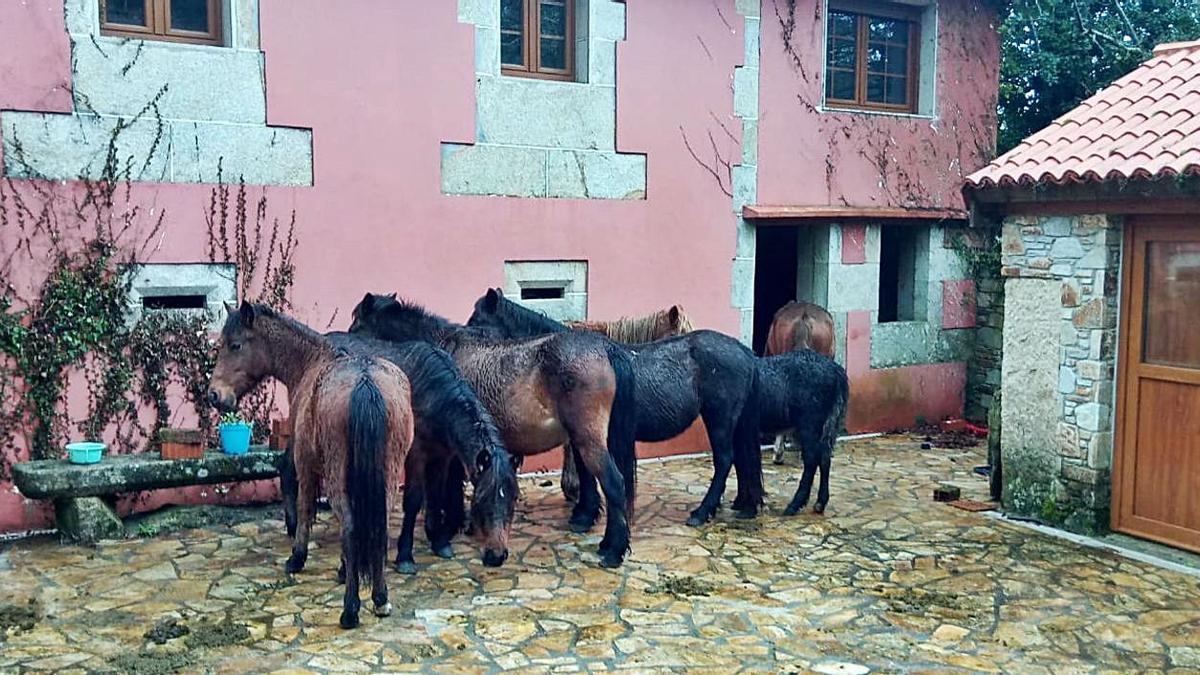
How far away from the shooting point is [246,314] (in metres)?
6.81

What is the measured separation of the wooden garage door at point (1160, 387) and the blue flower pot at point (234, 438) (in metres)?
6.52

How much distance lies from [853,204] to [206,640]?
8317mm

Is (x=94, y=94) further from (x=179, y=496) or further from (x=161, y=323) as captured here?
(x=179, y=496)

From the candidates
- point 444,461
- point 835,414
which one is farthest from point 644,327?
point 444,461

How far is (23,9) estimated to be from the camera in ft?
23.4

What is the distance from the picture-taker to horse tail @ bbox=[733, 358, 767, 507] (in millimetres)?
8094

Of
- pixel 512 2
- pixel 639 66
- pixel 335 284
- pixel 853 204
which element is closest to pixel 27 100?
pixel 335 284

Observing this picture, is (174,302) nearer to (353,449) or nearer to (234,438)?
(234,438)

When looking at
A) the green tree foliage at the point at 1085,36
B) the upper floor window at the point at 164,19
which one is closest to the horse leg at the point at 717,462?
the upper floor window at the point at 164,19

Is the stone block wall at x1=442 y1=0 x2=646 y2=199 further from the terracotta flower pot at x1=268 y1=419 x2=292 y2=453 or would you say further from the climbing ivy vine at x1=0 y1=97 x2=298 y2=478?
the terracotta flower pot at x1=268 y1=419 x2=292 y2=453

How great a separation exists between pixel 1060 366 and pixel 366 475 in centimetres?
527

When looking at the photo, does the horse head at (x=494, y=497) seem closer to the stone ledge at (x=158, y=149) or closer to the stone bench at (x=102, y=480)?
the stone bench at (x=102, y=480)

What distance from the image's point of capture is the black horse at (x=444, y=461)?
6082mm

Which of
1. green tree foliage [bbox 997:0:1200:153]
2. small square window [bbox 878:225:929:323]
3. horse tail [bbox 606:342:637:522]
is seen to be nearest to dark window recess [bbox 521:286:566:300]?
horse tail [bbox 606:342:637:522]
